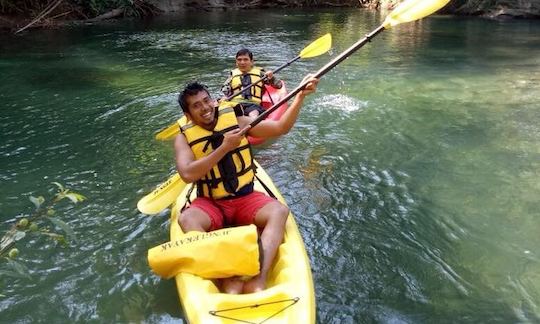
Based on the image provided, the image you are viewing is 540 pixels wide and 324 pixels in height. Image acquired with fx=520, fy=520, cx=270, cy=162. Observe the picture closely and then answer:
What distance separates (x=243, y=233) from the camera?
2.57 m

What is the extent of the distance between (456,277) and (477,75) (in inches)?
236

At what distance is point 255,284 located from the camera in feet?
8.46

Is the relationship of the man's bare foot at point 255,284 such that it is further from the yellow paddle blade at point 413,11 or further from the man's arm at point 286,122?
the yellow paddle blade at point 413,11

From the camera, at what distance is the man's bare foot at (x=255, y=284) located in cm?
256

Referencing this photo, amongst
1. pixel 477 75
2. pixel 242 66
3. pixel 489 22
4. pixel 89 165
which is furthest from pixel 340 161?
pixel 489 22

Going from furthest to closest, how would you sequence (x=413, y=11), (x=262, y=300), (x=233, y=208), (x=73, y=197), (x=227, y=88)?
1. (x=227, y=88)
2. (x=413, y=11)
3. (x=233, y=208)
4. (x=262, y=300)
5. (x=73, y=197)

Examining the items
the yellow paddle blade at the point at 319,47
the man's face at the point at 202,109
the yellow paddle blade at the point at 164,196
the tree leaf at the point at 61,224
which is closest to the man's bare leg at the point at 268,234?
the man's face at the point at 202,109

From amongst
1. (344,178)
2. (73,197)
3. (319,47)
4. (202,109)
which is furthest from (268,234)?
(319,47)

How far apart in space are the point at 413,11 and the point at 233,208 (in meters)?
1.66

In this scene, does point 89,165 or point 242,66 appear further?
point 242,66

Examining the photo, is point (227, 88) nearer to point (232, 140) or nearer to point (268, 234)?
point (232, 140)

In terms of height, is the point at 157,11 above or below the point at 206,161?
above

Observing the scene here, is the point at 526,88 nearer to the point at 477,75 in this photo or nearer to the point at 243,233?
the point at 477,75

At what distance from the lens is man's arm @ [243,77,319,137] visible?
2.89 m
